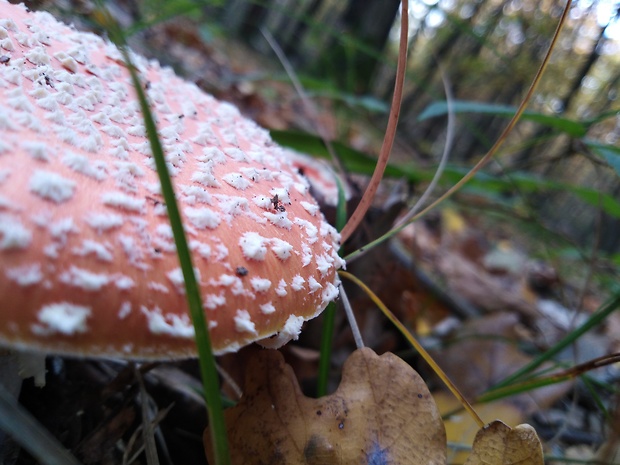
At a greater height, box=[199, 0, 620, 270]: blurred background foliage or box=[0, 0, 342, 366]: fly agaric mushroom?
box=[199, 0, 620, 270]: blurred background foliage

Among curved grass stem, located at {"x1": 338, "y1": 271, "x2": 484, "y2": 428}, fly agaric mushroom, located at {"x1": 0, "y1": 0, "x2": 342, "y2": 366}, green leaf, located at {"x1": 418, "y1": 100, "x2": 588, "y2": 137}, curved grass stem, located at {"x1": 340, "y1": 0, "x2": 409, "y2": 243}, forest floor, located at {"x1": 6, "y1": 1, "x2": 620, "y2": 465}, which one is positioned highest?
green leaf, located at {"x1": 418, "y1": 100, "x2": 588, "y2": 137}

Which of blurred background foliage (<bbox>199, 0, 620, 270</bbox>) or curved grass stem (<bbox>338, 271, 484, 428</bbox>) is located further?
blurred background foliage (<bbox>199, 0, 620, 270</bbox>)

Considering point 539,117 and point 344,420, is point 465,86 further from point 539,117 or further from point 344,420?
point 344,420

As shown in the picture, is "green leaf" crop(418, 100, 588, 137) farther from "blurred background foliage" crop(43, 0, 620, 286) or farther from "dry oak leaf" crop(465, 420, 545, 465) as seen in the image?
"dry oak leaf" crop(465, 420, 545, 465)

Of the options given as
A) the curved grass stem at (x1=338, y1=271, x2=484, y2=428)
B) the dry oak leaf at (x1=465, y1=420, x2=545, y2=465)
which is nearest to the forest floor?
the dry oak leaf at (x1=465, y1=420, x2=545, y2=465)

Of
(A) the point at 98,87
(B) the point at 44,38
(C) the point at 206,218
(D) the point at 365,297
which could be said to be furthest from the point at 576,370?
(B) the point at 44,38

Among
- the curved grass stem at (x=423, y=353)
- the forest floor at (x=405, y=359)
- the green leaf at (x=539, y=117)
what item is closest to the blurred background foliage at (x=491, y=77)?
the green leaf at (x=539, y=117)
